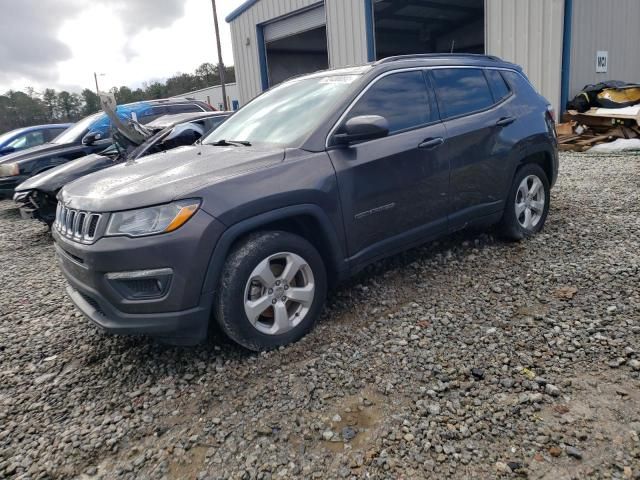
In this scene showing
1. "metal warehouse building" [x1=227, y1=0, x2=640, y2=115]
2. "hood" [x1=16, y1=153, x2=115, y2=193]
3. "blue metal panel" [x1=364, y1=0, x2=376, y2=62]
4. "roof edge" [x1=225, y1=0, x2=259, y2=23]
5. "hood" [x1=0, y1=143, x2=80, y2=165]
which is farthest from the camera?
"roof edge" [x1=225, y1=0, x2=259, y2=23]

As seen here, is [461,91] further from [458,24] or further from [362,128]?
[458,24]

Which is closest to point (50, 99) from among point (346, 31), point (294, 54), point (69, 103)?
point (69, 103)

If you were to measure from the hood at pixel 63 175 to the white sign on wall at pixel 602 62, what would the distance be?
11764 millimetres

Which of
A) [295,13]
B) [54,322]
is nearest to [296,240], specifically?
[54,322]

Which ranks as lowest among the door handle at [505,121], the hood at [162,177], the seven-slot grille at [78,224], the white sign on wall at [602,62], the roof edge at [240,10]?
the seven-slot grille at [78,224]

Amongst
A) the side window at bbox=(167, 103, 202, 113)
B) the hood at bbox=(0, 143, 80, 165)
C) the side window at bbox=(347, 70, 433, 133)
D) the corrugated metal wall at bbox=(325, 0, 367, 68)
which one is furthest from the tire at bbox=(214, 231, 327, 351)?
the corrugated metal wall at bbox=(325, 0, 367, 68)

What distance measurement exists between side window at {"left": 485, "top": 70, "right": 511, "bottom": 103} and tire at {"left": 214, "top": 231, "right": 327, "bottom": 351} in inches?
98.8

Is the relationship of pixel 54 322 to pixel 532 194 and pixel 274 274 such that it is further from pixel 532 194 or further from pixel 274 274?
pixel 532 194

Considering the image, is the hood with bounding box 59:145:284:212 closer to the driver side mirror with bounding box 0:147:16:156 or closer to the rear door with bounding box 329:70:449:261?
the rear door with bounding box 329:70:449:261

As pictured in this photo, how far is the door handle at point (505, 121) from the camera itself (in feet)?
14.0

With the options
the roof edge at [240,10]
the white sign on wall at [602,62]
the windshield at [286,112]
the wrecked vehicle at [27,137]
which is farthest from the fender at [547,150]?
the roof edge at [240,10]

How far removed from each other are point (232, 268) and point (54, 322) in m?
2.00

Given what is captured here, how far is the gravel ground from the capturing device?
2.15 meters

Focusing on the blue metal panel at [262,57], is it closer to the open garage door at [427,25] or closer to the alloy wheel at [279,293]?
the open garage door at [427,25]
